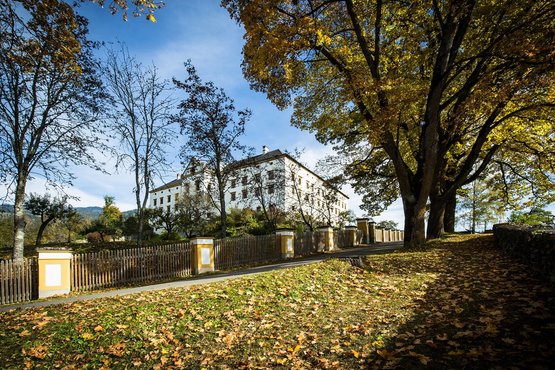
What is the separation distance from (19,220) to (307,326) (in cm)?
1412

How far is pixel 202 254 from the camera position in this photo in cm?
1572

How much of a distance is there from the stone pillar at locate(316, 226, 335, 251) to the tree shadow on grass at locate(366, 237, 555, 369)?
49.7 ft

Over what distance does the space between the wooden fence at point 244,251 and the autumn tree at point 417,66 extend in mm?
7609

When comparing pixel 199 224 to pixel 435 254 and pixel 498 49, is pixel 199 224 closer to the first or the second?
pixel 435 254

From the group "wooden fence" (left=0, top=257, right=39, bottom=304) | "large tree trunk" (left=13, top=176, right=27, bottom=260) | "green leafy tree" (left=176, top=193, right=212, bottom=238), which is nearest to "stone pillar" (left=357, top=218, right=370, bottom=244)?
"green leafy tree" (left=176, top=193, right=212, bottom=238)

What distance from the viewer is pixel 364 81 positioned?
12.2 metres

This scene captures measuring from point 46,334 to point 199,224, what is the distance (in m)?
32.0

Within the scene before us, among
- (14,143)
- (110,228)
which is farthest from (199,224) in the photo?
(14,143)

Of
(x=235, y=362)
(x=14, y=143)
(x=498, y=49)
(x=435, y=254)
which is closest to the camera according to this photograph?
(x=235, y=362)

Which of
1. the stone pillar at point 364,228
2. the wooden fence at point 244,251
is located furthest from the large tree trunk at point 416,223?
the stone pillar at point 364,228

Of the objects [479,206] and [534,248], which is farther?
[479,206]

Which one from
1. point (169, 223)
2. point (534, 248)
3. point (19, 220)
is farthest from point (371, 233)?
point (19, 220)

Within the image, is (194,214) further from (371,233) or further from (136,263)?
(136,263)

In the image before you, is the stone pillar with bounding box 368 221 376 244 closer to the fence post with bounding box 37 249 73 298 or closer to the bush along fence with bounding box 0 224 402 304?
the bush along fence with bounding box 0 224 402 304
